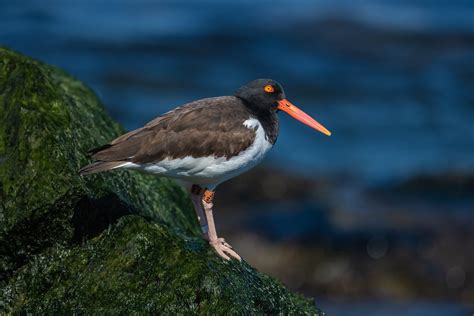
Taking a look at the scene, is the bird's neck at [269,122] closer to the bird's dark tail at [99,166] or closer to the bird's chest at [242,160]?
the bird's chest at [242,160]

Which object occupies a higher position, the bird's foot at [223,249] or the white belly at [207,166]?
the white belly at [207,166]

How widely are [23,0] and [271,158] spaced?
13147mm

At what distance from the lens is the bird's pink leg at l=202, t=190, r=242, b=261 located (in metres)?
5.77

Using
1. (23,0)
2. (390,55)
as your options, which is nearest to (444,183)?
(390,55)

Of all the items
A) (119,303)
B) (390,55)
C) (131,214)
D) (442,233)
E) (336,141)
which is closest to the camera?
(119,303)

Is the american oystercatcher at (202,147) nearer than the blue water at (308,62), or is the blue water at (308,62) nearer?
the american oystercatcher at (202,147)

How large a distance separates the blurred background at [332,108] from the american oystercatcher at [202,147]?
4418 millimetres

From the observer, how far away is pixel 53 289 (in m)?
5.25

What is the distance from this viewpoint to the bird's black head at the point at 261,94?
6.57 m

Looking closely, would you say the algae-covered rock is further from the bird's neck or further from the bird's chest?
the bird's neck

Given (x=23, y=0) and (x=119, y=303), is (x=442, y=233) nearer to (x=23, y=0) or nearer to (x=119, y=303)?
(x=119, y=303)

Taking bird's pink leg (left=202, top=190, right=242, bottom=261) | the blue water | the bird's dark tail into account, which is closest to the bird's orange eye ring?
bird's pink leg (left=202, top=190, right=242, bottom=261)

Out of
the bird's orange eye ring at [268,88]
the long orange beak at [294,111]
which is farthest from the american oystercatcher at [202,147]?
the long orange beak at [294,111]

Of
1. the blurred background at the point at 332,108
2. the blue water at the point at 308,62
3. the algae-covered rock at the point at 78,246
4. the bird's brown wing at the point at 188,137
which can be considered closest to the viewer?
the algae-covered rock at the point at 78,246
